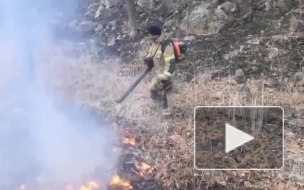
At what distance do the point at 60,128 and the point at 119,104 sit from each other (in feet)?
1.25

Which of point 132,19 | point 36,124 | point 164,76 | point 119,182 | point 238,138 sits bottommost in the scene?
point 119,182

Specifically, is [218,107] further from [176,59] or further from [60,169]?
[60,169]

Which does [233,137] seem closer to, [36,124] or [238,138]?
[238,138]

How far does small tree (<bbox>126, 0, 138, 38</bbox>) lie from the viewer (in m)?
3.08

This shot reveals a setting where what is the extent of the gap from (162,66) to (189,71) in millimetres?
155

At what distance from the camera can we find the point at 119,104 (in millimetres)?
3084

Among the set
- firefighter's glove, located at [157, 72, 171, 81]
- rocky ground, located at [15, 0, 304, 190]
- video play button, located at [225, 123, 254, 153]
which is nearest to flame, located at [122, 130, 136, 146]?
rocky ground, located at [15, 0, 304, 190]

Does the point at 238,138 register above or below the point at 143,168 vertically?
above

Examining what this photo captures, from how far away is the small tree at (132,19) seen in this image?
3.08m

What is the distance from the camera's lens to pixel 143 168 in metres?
3.05

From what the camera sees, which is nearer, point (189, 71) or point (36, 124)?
point (189, 71)

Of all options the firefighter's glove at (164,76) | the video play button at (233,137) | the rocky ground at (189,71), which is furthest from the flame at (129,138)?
the video play button at (233,137)

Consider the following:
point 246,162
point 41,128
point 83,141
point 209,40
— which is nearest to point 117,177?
point 83,141

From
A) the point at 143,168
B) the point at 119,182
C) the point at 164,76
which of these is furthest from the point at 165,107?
the point at 119,182
